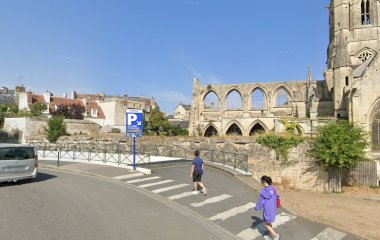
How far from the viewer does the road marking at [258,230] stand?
6.34 m

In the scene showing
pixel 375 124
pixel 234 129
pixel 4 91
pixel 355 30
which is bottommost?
pixel 234 129

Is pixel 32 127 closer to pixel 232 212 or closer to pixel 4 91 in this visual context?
pixel 4 91

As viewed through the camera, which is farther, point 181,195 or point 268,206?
point 181,195

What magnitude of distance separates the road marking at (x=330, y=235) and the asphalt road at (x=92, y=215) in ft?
6.39

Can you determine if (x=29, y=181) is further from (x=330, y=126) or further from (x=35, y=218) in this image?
(x=330, y=126)

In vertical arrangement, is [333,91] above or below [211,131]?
above

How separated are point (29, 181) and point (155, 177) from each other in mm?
4917

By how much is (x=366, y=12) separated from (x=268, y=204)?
1511 inches

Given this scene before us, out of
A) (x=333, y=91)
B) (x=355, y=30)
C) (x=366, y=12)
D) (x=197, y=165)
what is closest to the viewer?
(x=197, y=165)

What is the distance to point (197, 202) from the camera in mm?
8922

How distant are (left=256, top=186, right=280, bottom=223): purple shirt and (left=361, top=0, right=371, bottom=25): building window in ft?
123

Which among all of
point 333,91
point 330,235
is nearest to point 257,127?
point 333,91

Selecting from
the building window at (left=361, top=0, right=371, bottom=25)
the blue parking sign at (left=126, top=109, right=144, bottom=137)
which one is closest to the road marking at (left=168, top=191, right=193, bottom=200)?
the blue parking sign at (left=126, top=109, right=144, bottom=137)

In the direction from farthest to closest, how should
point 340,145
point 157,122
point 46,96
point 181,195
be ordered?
point 46,96, point 157,122, point 340,145, point 181,195
